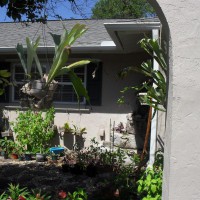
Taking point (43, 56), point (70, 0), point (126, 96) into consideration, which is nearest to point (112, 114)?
point (126, 96)

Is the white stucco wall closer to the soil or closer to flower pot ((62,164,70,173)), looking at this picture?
the soil

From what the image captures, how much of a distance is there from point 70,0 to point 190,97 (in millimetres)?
2924

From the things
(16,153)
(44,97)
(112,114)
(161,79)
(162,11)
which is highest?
(162,11)

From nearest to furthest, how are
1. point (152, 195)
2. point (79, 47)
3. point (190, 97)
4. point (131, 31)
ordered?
point (190, 97) < point (152, 195) < point (131, 31) < point (79, 47)

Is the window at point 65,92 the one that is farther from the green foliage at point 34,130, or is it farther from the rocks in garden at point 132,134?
the rocks in garden at point 132,134

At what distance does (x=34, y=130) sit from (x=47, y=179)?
256 cm

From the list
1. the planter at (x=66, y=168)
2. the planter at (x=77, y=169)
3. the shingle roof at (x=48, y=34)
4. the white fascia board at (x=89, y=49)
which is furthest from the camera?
the shingle roof at (x=48, y=34)

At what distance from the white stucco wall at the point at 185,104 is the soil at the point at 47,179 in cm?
341

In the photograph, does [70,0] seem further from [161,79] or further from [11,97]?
[11,97]

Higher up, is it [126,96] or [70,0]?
[70,0]

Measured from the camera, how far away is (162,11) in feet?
7.51

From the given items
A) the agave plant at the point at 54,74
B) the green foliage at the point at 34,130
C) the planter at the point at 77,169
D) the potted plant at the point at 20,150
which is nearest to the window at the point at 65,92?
the green foliage at the point at 34,130

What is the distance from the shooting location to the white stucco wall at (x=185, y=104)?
2211 mm

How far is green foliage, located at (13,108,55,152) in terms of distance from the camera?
32.2 ft
